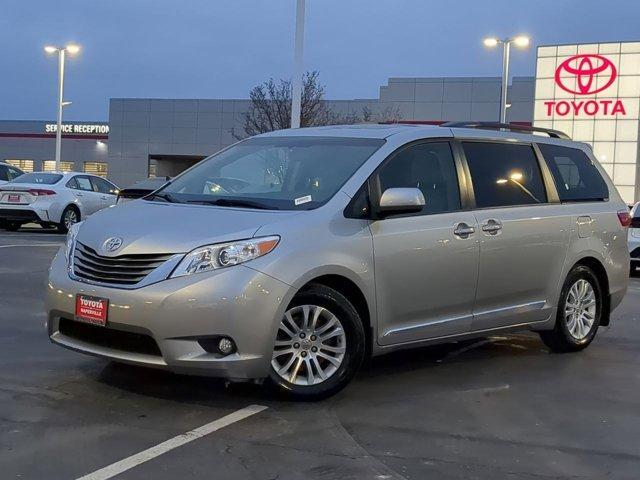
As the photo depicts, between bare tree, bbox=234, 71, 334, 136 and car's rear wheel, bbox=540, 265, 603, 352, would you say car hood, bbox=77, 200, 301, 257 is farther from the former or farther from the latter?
bare tree, bbox=234, 71, 334, 136

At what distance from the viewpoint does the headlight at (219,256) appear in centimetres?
485

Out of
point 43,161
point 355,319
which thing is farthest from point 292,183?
point 43,161

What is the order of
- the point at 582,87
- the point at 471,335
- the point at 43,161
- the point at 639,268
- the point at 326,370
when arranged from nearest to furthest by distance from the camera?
the point at 326,370 < the point at 471,335 < the point at 639,268 < the point at 582,87 < the point at 43,161

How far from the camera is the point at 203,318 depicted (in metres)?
4.80

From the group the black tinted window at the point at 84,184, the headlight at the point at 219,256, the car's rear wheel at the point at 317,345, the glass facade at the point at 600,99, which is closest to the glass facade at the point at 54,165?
the glass facade at the point at 600,99

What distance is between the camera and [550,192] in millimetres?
7020

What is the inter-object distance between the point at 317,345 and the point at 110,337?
1.29 m

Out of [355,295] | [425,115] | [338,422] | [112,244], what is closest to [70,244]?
[112,244]

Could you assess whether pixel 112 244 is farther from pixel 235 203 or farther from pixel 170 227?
pixel 235 203

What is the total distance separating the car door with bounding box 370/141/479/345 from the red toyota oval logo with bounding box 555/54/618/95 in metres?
34.5

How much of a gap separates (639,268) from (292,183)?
1099 centimetres

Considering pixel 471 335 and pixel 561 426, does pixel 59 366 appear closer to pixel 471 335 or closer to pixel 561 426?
pixel 471 335

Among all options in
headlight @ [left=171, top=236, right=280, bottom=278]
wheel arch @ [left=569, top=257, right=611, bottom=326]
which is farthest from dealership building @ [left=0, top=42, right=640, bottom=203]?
headlight @ [left=171, top=236, right=280, bottom=278]

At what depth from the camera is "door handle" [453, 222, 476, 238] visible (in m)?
6.03
